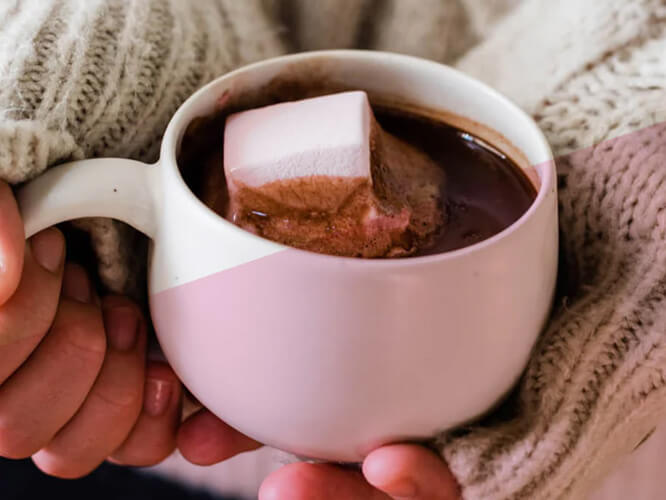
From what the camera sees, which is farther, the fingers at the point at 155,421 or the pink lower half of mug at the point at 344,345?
the fingers at the point at 155,421

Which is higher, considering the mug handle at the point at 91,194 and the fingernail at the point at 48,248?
the mug handle at the point at 91,194

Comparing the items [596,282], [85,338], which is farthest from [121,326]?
[596,282]

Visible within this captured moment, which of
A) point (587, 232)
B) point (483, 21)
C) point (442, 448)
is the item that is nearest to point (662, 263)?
point (587, 232)

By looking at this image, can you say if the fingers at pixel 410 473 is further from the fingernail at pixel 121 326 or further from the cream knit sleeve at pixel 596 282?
the fingernail at pixel 121 326

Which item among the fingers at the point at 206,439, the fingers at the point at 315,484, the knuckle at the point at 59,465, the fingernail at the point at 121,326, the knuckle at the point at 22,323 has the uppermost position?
the knuckle at the point at 22,323

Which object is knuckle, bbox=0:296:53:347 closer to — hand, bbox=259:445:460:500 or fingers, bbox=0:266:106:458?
fingers, bbox=0:266:106:458

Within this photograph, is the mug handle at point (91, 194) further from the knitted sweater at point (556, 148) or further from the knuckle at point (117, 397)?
the knuckle at point (117, 397)

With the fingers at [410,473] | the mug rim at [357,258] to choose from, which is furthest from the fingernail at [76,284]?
the fingers at [410,473]
